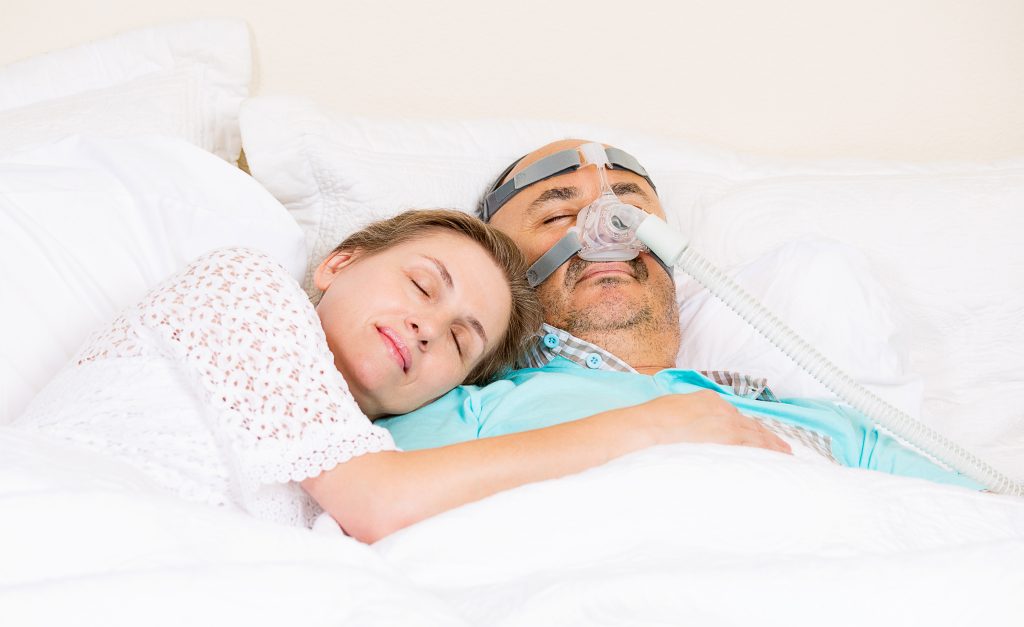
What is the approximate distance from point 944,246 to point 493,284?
110 centimetres

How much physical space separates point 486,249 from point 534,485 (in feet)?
2.25

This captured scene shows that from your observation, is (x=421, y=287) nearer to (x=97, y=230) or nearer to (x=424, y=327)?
(x=424, y=327)

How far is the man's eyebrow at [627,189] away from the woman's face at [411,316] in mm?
415

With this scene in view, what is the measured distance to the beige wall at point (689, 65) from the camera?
2133 mm

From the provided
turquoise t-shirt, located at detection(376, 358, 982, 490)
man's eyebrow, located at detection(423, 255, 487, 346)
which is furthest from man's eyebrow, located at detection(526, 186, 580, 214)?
man's eyebrow, located at detection(423, 255, 487, 346)

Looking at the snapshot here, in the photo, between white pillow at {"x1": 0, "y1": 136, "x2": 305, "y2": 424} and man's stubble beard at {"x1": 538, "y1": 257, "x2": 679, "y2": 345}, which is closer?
white pillow at {"x1": 0, "y1": 136, "x2": 305, "y2": 424}

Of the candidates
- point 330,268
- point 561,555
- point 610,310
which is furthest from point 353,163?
point 561,555

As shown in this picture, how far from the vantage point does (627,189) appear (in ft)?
6.09

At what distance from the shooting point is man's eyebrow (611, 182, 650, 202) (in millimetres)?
1844

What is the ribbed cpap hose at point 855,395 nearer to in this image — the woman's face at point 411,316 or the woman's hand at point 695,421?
the woman's hand at point 695,421

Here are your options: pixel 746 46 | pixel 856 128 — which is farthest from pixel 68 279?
pixel 856 128

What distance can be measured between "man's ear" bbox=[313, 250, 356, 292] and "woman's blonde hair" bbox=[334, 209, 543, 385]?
22 millimetres

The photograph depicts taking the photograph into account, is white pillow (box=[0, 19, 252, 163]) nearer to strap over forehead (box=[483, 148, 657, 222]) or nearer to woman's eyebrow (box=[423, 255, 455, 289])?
strap over forehead (box=[483, 148, 657, 222])

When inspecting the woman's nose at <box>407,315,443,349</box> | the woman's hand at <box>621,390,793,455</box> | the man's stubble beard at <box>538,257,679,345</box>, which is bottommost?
the man's stubble beard at <box>538,257,679,345</box>
